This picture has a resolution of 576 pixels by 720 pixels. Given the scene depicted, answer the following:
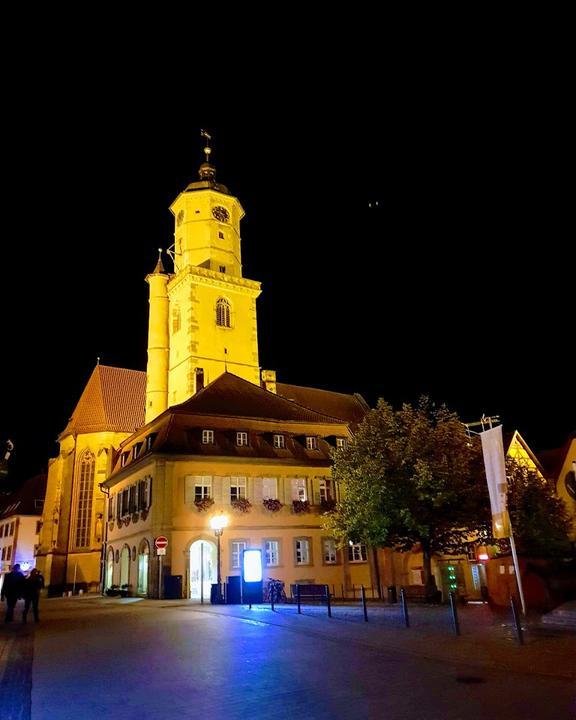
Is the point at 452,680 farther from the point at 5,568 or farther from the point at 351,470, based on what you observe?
the point at 5,568

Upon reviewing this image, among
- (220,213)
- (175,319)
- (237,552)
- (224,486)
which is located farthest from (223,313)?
(237,552)

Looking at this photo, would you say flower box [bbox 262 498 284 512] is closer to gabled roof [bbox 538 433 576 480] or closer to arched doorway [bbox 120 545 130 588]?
arched doorway [bbox 120 545 130 588]

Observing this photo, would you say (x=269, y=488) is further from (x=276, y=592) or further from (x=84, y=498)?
(x=84, y=498)

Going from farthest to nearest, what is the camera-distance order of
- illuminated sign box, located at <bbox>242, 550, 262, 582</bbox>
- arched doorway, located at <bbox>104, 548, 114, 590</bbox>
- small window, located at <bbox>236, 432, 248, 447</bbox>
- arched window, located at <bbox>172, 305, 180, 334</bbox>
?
arched window, located at <bbox>172, 305, 180, 334</bbox> < arched doorway, located at <bbox>104, 548, 114, 590</bbox> < small window, located at <bbox>236, 432, 248, 447</bbox> < illuminated sign box, located at <bbox>242, 550, 262, 582</bbox>

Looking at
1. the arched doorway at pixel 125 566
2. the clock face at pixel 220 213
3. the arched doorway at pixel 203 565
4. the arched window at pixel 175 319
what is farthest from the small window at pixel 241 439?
the clock face at pixel 220 213

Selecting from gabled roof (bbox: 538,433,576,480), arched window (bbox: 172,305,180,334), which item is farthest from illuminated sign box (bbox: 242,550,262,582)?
gabled roof (bbox: 538,433,576,480)

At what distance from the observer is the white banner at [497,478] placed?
16.8 meters

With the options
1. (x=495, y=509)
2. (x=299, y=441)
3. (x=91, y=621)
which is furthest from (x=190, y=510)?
(x=495, y=509)

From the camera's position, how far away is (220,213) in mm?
51719

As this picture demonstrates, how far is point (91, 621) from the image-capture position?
19.2m

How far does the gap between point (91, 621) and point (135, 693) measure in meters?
12.3

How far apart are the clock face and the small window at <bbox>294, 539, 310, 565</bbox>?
30.0 meters

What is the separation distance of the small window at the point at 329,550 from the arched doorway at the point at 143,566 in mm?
9294

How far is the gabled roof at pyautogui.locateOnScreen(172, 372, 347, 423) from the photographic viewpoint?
3369 cm
